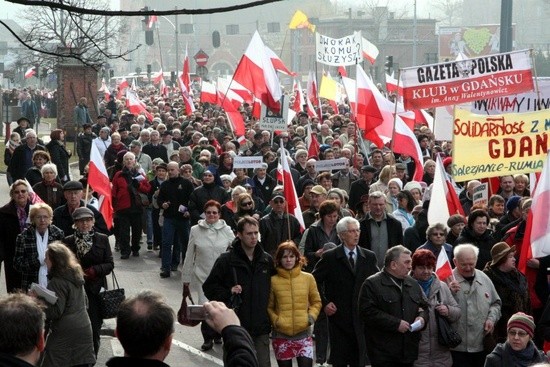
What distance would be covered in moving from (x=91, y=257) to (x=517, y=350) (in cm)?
365

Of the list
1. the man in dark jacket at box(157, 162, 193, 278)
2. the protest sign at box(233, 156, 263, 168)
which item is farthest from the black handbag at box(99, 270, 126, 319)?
the protest sign at box(233, 156, 263, 168)

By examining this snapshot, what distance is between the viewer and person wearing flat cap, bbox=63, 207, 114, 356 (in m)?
10.2

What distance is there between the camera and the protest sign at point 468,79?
1531cm

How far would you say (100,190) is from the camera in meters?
14.5

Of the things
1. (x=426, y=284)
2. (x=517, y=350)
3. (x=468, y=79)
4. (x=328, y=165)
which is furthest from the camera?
(x=328, y=165)

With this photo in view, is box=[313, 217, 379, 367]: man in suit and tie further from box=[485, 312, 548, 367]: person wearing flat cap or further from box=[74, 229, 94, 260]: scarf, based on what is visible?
box=[485, 312, 548, 367]: person wearing flat cap

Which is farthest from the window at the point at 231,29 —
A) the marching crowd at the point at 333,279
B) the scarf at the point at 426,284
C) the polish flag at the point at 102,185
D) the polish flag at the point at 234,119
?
the scarf at the point at 426,284

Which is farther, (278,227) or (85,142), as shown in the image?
(85,142)

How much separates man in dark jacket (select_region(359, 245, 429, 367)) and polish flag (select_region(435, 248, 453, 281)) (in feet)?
2.05

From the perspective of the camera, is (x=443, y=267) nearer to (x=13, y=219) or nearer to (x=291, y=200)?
(x=291, y=200)

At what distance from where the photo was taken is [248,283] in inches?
383

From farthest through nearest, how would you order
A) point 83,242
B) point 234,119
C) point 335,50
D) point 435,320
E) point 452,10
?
point 452,10, point 335,50, point 234,119, point 83,242, point 435,320

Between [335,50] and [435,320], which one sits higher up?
[335,50]

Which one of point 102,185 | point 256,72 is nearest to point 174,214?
point 102,185
